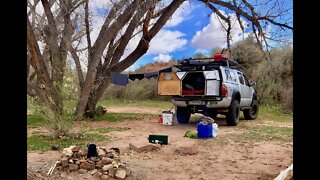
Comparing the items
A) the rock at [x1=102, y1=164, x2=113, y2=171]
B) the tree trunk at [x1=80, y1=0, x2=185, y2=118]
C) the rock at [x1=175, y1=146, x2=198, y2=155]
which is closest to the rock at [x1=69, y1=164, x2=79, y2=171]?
the rock at [x1=102, y1=164, x2=113, y2=171]

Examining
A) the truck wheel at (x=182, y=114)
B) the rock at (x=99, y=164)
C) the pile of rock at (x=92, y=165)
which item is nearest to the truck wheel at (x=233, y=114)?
the truck wheel at (x=182, y=114)

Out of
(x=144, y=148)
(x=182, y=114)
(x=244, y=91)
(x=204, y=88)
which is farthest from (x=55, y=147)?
(x=244, y=91)

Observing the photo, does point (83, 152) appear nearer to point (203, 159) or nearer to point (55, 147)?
point (55, 147)

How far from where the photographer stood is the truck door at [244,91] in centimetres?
1233

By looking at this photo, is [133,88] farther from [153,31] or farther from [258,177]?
[258,177]

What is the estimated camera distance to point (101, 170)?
17.1 ft

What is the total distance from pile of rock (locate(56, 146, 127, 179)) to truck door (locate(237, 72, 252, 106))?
765 cm

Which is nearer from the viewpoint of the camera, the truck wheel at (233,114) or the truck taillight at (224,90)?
the truck taillight at (224,90)

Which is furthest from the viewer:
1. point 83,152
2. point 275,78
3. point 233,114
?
point 275,78

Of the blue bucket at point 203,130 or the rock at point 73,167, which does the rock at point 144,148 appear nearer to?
the rock at point 73,167

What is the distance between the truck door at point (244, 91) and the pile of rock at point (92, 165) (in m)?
7.65

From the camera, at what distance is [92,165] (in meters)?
5.28

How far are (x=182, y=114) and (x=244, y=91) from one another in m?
2.38
